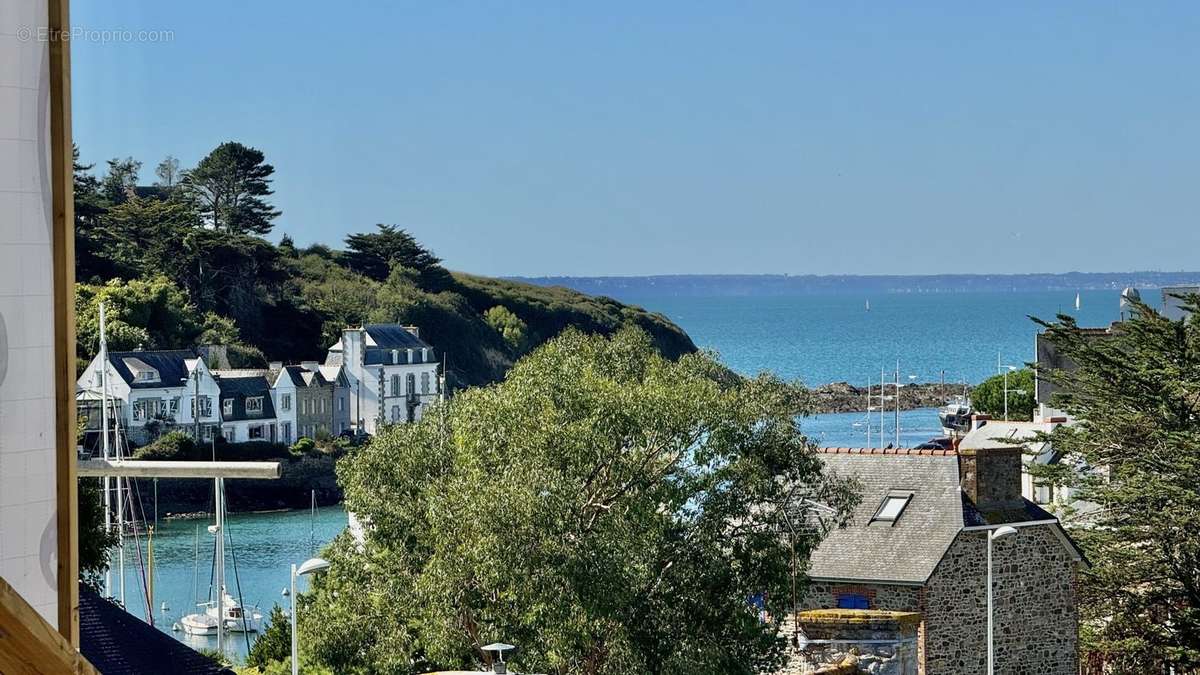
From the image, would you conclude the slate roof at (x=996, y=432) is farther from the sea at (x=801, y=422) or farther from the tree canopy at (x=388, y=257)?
the tree canopy at (x=388, y=257)

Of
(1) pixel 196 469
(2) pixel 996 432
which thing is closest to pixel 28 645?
(1) pixel 196 469

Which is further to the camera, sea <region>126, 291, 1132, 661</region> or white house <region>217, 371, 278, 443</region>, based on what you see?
white house <region>217, 371, 278, 443</region>

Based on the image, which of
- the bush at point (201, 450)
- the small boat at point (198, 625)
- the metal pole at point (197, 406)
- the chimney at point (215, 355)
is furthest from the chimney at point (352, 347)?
the small boat at point (198, 625)

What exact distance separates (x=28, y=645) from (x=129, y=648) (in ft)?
30.3

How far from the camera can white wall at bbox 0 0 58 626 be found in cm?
226

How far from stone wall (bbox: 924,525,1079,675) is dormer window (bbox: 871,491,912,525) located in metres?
1.14

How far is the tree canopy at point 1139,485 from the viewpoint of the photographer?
23.7 meters

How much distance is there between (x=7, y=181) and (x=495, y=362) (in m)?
107

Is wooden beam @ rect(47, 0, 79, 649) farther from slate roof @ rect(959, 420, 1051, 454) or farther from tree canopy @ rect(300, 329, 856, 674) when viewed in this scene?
slate roof @ rect(959, 420, 1051, 454)

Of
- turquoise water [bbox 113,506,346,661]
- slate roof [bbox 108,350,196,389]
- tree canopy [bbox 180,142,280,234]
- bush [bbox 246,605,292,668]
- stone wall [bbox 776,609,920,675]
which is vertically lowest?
turquoise water [bbox 113,506,346,661]

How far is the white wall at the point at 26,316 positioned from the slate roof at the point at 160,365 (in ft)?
216

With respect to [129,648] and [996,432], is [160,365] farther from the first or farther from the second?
[129,648]

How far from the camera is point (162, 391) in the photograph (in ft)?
227

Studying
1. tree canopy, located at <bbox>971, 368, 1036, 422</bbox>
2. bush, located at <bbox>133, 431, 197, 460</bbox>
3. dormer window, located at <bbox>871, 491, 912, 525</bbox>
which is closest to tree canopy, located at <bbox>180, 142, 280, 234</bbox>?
bush, located at <bbox>133, 431, 197, 460</bbox>
